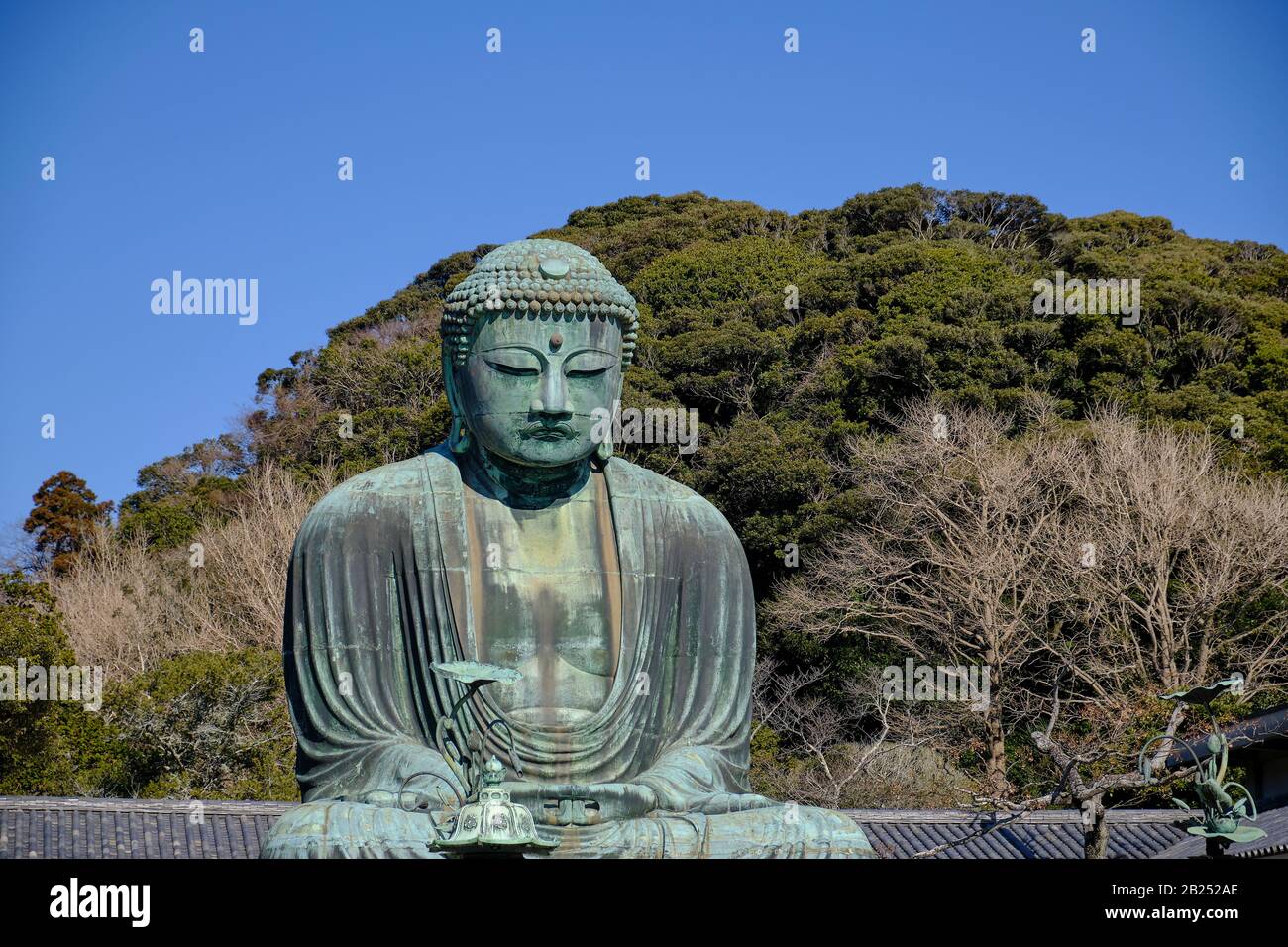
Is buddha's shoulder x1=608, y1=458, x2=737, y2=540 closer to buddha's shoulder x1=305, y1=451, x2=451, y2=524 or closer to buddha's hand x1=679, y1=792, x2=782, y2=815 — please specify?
buddha's shoulder x1=305, y1=451, x2=451, y2=524

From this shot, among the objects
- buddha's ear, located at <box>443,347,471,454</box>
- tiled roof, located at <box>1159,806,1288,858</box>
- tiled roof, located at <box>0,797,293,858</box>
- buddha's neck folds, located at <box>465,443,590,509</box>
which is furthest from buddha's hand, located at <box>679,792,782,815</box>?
tiled roof, located at <box>0,797,293,858</box>

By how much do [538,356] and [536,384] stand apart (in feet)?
0.48

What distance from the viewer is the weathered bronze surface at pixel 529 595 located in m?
9.76

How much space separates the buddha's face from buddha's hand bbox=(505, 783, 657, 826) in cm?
180

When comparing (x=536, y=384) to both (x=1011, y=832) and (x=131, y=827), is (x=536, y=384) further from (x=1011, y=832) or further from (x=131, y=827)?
(x=1011, y=832)

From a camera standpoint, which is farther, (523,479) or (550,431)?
(523,479)

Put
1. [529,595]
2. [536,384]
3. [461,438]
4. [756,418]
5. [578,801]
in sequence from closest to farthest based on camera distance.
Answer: [578,801] < [529,595] < [536,384] < [461,438] < [756,418]

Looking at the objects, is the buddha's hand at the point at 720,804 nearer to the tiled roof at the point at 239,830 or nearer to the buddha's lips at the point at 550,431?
the buddha's lips at the point at 550,431

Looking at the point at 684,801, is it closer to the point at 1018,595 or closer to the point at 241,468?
the point at 1018,595

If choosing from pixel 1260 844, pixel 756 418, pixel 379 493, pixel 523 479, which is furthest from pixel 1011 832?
pixel 756 418

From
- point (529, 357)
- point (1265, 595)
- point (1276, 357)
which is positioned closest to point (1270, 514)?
point (1265, 595)

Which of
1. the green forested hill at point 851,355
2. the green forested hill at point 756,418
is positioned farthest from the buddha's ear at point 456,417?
the green forested hill at point 851,355

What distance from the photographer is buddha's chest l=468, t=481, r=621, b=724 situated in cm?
995

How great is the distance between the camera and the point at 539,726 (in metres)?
9.80
